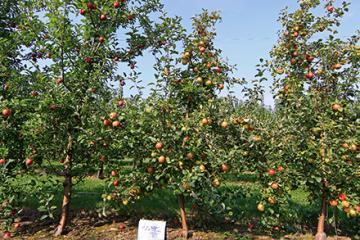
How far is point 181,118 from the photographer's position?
5.23m

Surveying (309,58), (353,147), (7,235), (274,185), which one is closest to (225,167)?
(274,185)

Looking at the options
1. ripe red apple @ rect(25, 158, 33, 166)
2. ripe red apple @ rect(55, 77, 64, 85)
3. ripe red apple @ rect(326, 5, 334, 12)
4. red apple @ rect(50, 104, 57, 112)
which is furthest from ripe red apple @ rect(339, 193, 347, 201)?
ripe red apple @ rect(25, 158, 33, 166)

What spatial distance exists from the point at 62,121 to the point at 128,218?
2296 mm

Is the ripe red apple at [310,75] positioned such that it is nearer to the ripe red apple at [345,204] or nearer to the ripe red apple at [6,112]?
the ripe red apple at [345,204]

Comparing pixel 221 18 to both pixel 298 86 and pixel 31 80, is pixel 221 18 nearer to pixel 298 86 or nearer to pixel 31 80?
pixel 298 86

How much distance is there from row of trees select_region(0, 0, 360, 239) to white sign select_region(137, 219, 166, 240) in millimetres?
1079

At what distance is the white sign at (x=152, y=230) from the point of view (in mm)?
3766

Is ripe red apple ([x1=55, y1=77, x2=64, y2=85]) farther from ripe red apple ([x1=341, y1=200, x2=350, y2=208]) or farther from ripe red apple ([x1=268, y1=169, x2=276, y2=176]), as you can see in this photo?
ripe red apple ([x1=341, y1=200, x2=350, y2=208])

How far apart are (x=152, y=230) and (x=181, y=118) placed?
74.8 inches

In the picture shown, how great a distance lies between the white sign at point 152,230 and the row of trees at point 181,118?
1.08m

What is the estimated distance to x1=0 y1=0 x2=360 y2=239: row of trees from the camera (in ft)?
16.5

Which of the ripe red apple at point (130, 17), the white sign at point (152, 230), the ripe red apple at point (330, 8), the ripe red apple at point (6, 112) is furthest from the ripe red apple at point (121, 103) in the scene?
the ripe red apple at point (330, 8)

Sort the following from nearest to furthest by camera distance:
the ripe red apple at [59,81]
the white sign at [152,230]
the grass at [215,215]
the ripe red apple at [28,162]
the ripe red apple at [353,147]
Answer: the white sign at [152,230] < the ripe red apple at [353,147] < the ripe red apple at [59,81] < the ripe red apple at [28,162] < the grass at [215,215]

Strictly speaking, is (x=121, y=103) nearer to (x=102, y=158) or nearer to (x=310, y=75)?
(x=102, y=158)
